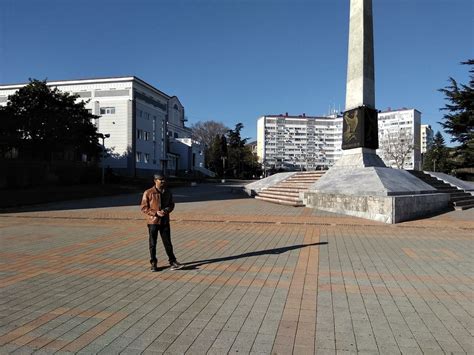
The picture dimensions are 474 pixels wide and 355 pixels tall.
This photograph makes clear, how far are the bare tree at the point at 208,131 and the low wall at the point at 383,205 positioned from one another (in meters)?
76.0

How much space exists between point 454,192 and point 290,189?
803 centimetres

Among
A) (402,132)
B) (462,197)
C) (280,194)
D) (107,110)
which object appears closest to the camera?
(462,197)

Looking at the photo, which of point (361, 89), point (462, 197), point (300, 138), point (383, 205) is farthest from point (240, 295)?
point (300, 138)

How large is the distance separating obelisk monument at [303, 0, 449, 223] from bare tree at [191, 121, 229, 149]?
71.7 m

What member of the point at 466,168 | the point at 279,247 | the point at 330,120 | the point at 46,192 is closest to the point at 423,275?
the point at 279,247

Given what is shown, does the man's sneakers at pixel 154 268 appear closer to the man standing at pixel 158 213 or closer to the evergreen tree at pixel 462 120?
the man standing at pixel 158 213

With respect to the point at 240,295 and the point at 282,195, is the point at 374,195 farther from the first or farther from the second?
the point at 240,295

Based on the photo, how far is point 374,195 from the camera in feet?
43.7

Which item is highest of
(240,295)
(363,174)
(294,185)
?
(363,174)

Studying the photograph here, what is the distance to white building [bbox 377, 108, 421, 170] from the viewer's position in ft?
245

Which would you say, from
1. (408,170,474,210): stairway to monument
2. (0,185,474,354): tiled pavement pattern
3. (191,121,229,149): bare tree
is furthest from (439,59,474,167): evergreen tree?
(191,121,229,149): bare tree

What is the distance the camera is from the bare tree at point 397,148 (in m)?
68.9

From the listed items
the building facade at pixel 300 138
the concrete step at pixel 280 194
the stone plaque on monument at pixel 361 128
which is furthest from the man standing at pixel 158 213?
the building facade at pixel 300 138

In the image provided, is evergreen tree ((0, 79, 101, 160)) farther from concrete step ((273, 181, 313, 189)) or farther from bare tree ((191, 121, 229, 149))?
bare tree ((191, 121, 229, 149))
